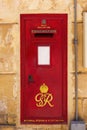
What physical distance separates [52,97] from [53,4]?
167 centimetres

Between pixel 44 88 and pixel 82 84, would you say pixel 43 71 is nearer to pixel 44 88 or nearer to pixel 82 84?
pixel 44 88

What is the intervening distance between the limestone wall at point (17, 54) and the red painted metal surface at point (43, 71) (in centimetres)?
9

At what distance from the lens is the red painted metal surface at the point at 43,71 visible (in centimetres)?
649

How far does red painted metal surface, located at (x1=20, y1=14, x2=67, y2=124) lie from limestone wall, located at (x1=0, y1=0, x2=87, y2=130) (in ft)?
0.30

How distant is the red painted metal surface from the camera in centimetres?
649

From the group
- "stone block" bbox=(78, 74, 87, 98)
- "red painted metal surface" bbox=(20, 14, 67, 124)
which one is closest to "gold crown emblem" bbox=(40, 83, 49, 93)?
"red painted metal surface" bbox=(20, 14, 67, 124)

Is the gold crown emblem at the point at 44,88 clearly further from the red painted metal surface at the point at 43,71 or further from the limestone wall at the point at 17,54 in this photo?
the limestone wall at the point at 17,54

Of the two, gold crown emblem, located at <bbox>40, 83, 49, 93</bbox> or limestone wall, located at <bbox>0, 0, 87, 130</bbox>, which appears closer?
limestone wall, located at <bbox>0, 0, 87, 130</bbox>

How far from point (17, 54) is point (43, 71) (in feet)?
1.84

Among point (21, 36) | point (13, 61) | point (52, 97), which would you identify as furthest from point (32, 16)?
point (52, 97)

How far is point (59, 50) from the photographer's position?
6.51m

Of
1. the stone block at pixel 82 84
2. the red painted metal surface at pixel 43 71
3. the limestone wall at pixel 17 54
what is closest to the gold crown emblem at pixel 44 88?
the red painted metal surface at pixel 43 71

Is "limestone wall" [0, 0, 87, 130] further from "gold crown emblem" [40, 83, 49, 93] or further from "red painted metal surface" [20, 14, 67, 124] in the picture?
"gold crown emblem" [40, 83, 49, 93]

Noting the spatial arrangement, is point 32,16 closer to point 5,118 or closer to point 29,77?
point 29,77
